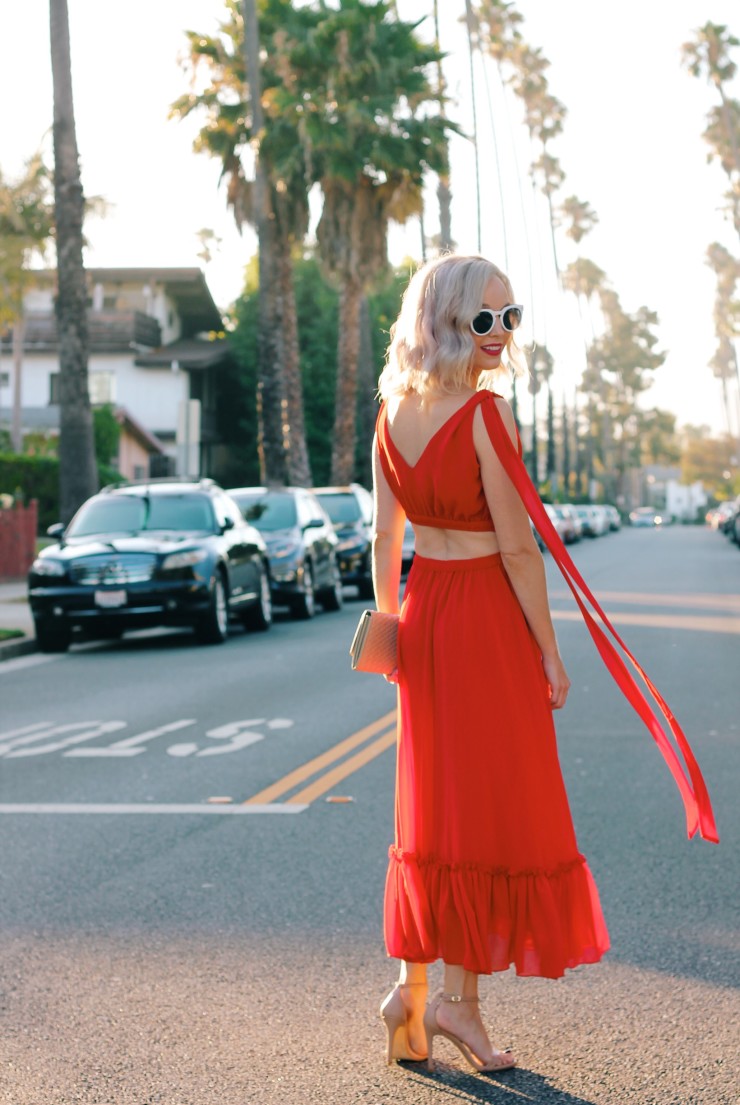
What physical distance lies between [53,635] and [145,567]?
1174 millimetres

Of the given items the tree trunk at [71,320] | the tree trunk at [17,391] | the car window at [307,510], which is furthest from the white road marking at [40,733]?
the tree trunk at [17,391]

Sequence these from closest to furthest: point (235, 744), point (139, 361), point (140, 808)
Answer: point (140, 808)
point (235, 744)
point (139, 361)

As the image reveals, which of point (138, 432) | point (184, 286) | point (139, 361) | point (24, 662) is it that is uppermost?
point (184, 286)

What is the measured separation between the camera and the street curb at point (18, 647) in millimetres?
15984

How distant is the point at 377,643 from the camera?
14.1ft

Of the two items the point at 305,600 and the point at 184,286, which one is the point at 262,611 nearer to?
the point at 305,600

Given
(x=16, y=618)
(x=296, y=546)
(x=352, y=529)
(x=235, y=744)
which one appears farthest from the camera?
(x=352, y=529)

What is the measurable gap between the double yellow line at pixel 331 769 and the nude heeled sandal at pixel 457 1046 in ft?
12.6

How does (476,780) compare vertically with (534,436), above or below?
below

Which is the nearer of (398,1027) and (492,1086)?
(492,1086)

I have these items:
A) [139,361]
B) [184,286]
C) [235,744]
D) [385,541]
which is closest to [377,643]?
[385,541]

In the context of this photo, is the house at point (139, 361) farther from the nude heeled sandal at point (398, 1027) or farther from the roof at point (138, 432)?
the nude heeled sandal at point (398, 1027)

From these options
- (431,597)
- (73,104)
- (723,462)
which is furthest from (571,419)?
(431,597)

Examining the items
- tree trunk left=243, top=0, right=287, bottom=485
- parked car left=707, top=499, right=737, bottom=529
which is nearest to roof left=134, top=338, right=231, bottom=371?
tree trunk left=243, top=0, right=287, bottom=485
